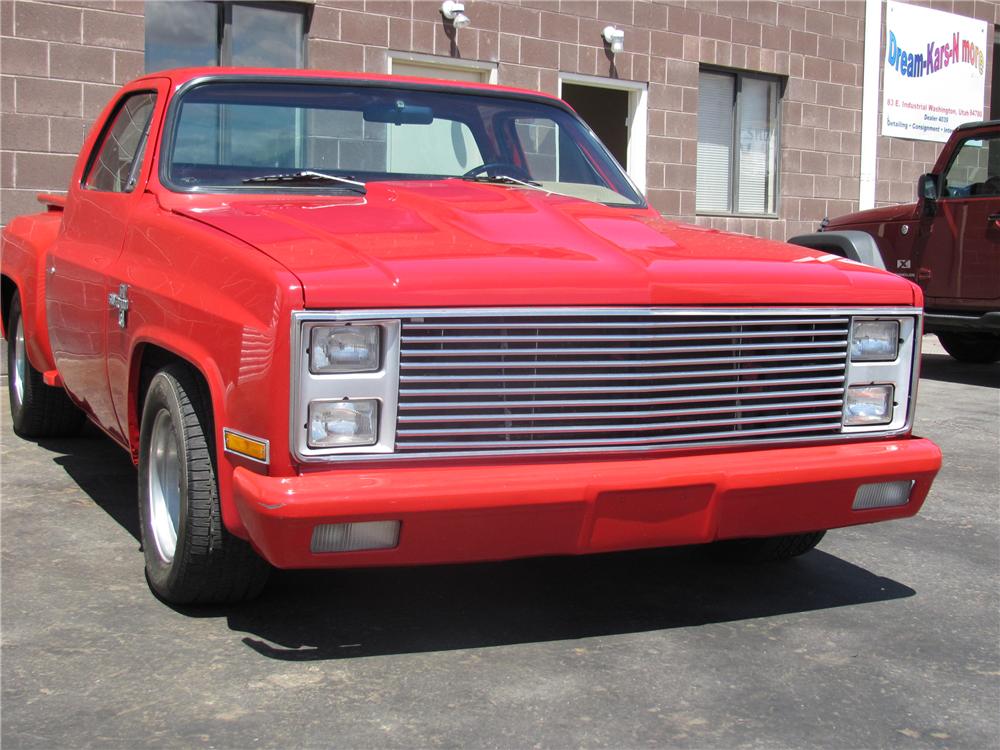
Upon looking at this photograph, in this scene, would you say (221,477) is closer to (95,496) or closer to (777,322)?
(777,322)

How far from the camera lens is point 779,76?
14.1 meters

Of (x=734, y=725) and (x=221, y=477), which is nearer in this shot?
(x=734, y=725)

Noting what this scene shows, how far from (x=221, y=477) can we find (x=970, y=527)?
3.13 meters

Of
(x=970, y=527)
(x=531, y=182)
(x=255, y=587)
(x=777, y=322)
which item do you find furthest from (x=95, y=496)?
(x=970, y=527)

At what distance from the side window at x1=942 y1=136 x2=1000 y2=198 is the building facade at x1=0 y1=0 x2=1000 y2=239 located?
367cm

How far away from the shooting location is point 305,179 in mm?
4254

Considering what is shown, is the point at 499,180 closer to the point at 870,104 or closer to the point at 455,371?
the point at 455,371

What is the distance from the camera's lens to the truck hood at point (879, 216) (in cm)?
1009

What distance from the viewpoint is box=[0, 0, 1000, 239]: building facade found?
361 inches

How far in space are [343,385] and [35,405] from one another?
3710 millimetres

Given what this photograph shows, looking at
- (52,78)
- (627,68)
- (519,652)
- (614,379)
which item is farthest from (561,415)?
(627,68)

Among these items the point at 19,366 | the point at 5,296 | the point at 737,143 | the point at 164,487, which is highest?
the point at 737,143

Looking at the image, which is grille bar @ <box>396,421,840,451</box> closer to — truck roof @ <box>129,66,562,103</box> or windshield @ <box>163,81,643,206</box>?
windshield @ <box>163,81,643,206</box>

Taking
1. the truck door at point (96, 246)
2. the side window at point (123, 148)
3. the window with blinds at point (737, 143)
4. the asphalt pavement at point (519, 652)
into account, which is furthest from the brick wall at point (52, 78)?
the window with blinds at point (737, 143)
